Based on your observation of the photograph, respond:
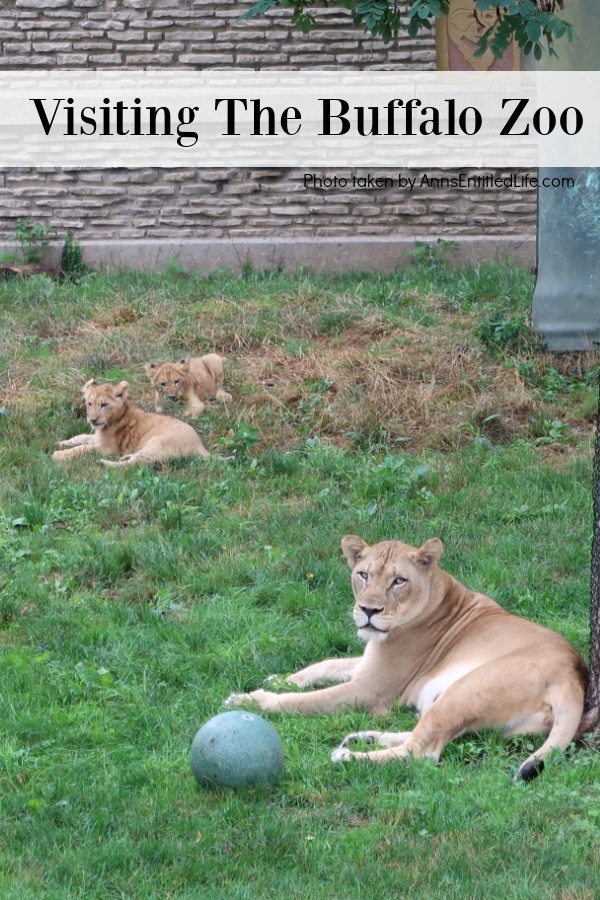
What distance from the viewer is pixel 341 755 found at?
513cm

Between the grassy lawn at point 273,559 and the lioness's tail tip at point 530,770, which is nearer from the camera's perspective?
the grassy lawn at point 273,559

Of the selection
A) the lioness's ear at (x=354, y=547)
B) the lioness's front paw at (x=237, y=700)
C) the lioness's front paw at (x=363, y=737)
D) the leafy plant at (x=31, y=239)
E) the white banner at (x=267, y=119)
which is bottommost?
the lioness's front paw at (x=237, y=700)

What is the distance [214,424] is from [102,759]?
209 inches

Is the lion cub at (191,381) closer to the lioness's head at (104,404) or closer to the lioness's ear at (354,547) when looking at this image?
the lioness's head at (104,404)

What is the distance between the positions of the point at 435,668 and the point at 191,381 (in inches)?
211

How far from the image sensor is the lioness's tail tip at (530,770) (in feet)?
15.7

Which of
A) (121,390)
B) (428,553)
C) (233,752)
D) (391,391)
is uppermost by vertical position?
(428,553)

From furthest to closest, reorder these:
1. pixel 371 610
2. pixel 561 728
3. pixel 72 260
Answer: pixel 72 260 → pixel 371 610 → pixel 561 728

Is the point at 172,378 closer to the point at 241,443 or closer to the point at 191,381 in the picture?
the point at 191,381

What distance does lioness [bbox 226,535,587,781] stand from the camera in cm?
510

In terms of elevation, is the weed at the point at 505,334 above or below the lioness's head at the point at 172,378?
above

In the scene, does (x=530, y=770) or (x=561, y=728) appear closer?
(x=530, y=770)

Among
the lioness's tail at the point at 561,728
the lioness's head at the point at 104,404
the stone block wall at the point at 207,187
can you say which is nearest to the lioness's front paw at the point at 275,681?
the lioness's tail at the point at 561,728

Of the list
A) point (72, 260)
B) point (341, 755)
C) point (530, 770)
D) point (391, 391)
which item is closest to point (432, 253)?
point (72, 260)
